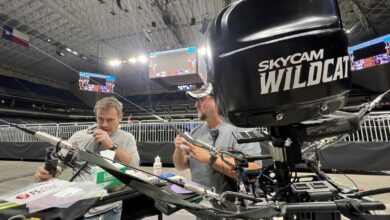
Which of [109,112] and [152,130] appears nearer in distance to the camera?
[109,112]

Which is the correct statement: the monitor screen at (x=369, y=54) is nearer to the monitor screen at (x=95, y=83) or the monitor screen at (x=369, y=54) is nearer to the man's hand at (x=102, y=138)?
the man's hand at (x=102, y=138)

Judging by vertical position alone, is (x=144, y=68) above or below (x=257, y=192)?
above

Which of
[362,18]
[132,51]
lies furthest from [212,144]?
[132,51]

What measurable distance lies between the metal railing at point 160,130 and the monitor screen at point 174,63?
4.51ft

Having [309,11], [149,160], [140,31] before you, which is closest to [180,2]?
[140,31]

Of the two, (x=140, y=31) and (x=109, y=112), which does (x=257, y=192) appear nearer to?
(x=109, y=112)

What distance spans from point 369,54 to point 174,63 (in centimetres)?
635

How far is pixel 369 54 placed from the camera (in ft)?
24.4

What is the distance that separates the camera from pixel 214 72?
573 mm

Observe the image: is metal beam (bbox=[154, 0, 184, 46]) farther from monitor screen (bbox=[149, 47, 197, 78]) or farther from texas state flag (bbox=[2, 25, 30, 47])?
texas state flag (bbox=[2, 25, 30, 47])

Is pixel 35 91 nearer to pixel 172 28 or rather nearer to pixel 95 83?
pixel 95 83

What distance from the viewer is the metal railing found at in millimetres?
4008

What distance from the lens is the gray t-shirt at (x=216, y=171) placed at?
1.08 meters

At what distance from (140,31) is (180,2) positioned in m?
2.55
